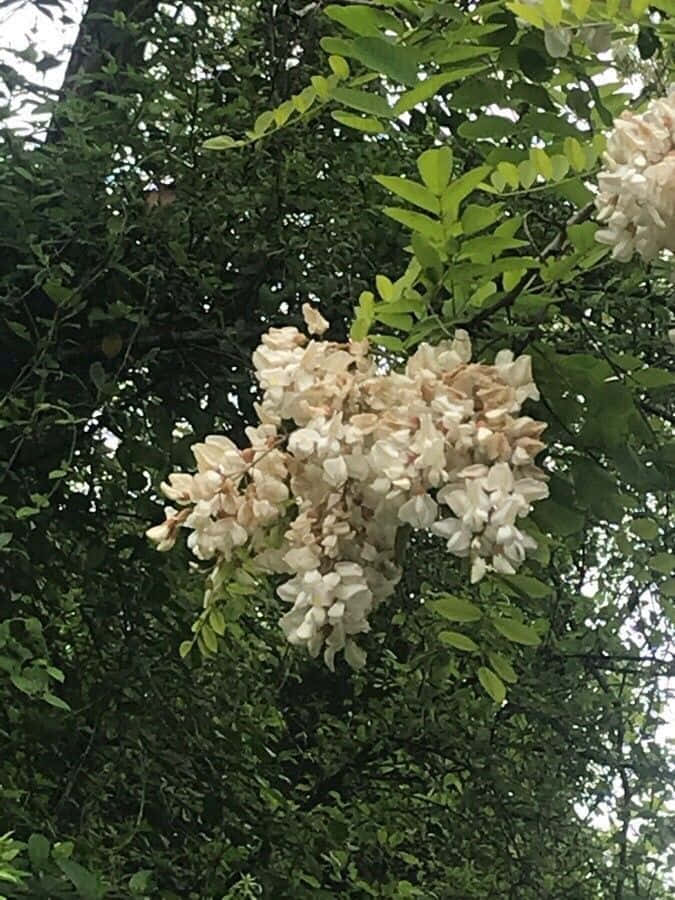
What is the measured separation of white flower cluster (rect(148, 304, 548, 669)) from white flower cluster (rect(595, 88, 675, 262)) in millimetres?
86

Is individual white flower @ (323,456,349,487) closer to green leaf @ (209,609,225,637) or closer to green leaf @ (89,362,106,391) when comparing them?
green leaf @ (209,609,225,637)

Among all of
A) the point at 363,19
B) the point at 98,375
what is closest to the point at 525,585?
the point at 363,19

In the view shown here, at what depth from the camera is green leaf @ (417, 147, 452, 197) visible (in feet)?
2.55

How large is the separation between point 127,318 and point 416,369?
0.94 meters

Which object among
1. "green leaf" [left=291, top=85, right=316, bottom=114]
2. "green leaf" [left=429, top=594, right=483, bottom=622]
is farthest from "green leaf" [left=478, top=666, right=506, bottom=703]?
"green leaf" [left=291, top=85, right=316, bottom=114]

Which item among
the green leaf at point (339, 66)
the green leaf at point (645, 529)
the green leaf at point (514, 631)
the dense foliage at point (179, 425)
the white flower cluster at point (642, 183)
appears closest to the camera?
the white flower cluster at point (642, 183)

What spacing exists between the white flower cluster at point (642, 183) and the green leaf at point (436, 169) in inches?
4.3

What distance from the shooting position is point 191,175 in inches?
64.6

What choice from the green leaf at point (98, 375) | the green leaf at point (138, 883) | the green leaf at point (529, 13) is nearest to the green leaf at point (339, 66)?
the green leaf at point (529, 13)

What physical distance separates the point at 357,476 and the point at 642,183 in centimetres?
20

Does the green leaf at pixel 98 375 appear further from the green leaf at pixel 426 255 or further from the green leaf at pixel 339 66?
the green leaf at pixel 426 255

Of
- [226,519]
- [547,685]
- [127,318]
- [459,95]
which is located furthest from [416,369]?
[547,685]

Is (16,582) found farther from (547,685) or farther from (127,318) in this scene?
(547,685)

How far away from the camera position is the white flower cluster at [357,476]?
0.67m
